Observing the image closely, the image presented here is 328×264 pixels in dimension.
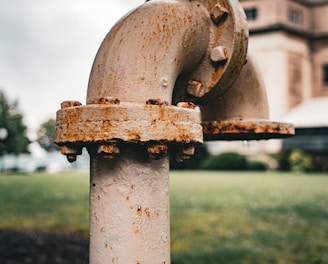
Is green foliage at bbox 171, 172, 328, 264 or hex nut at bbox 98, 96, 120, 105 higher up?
hex nut at bbox 98, 96, 120, 105

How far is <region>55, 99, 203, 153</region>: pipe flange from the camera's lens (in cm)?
164

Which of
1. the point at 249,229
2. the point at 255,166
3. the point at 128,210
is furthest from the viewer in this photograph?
the point at 255,166

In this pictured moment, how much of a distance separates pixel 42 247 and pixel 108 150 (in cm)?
405

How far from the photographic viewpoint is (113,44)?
6.06ft

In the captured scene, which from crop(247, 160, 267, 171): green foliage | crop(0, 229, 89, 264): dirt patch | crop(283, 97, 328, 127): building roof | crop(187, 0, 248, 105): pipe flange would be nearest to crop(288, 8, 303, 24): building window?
crop(283, 97, 328, 127): building roof

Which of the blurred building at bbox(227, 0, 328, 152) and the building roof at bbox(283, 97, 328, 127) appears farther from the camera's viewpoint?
the blurred building at bbox(227, 0, 328, 152)

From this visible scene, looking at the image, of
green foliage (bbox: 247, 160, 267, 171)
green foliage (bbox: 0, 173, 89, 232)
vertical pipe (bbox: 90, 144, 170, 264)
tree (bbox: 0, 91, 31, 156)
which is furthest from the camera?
green foliage (bbox: 247, 160, 267, 171)

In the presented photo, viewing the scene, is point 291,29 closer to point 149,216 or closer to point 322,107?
point 322,107

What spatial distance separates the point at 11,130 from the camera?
667 inches

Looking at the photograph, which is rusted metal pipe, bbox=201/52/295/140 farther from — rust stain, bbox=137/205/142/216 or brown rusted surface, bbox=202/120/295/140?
rust stain, bbox=137/205/142/216

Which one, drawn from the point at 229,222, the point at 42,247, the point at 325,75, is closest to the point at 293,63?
the point at 325,75

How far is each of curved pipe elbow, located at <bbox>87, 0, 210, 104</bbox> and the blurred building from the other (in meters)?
25.4

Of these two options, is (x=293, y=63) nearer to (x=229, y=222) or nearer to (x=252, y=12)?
(x=252, y=12)

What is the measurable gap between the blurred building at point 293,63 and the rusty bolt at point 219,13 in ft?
83.1
